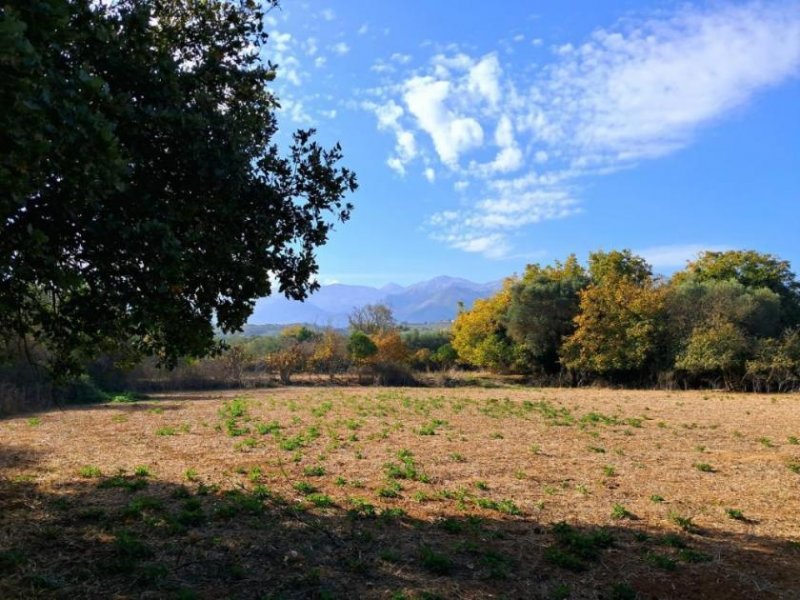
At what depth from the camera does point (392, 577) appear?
17.4 feet

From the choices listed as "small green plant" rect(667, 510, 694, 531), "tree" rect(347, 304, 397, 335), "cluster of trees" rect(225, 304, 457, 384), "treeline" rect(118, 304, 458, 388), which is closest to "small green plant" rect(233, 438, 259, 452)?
"small green plant" rect(667, 510, 694, 531)

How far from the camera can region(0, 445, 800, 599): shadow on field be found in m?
5.07

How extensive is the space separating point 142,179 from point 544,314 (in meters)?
35.2

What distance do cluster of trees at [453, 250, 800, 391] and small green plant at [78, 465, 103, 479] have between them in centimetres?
2952

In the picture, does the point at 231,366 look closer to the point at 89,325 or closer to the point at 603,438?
the point at 603,438

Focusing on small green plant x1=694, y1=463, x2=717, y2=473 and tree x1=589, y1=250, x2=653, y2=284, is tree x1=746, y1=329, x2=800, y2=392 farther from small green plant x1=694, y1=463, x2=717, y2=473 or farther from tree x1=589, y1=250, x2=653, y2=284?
small green plant x1=694, y1=463, x2=717, y2=473

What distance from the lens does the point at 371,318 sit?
57562 mm

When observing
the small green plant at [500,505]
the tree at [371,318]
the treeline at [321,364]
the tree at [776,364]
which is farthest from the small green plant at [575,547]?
the tree at [371,318]

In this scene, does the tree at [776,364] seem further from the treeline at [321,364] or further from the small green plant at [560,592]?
the small green plant at [560,592]

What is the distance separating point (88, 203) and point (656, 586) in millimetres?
5891

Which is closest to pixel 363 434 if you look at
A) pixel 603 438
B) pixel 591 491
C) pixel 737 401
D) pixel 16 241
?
pixel 603 438

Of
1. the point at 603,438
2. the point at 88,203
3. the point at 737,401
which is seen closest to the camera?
the point at 88,203

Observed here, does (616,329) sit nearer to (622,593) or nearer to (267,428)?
(267,428)

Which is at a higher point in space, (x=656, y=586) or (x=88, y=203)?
(x=88, y=203)
